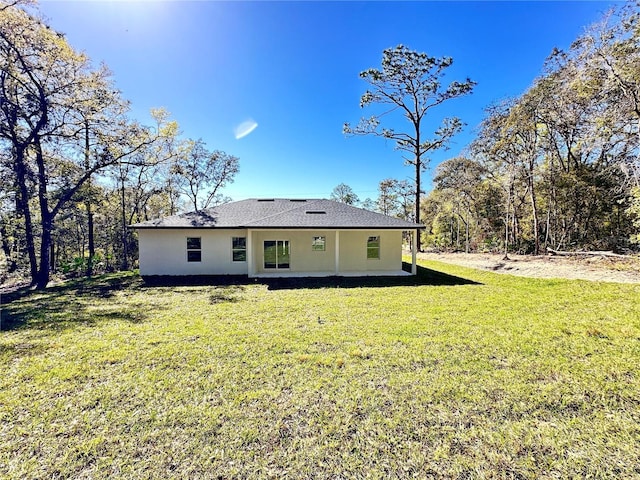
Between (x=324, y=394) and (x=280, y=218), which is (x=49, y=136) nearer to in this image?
(x=280, y=218)

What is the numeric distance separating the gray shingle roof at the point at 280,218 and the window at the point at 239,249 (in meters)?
0.84

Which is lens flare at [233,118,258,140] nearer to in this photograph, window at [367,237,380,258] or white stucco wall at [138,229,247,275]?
white stucco wall at [138,229,247,275]

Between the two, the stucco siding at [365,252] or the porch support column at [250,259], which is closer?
the porch support column at [250,259]

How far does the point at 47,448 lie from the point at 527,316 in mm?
7288

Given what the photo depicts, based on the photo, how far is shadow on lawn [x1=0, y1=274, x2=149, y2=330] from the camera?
18.2 feet

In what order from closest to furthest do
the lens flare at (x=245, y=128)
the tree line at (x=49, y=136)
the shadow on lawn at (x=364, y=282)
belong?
the shadow on lawn at (x=364, y=282) < the tree line at (x=49, y=136) < the lens flare at (x=245, y=128)

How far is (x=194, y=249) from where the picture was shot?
11.7 m

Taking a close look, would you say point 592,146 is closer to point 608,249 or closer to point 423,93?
point 608,249

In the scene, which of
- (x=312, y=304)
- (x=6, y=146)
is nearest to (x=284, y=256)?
(x=312, y=304)

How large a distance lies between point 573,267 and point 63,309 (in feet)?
52.4

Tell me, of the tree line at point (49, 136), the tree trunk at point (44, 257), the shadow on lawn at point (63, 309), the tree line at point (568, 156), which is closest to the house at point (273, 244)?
the shadow on lawn at point (63, 309)

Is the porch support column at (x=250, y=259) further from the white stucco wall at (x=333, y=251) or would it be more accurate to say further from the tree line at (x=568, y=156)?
the tree line at (x=568, y=156)

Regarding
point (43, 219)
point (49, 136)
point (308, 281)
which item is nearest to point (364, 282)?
point (308, 281)

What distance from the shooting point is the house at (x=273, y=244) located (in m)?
11.2
